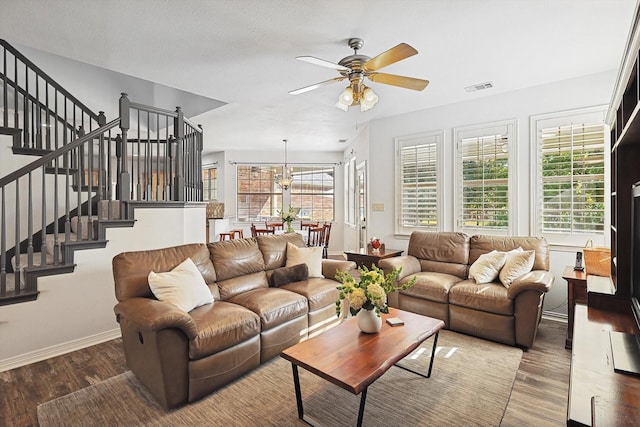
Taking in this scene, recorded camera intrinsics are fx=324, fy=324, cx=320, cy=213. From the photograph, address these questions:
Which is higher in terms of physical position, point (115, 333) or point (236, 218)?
point (236, 218)

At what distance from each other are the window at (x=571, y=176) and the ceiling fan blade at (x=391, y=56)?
8.49 feet

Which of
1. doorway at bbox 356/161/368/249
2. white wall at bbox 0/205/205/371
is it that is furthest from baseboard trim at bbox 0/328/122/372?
doorway at bbox 356/161/368/249

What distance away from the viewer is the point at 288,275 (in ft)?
11.5

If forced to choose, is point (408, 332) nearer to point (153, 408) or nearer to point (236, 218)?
point (153, 408)

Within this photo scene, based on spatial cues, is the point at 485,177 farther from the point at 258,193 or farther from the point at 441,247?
the point at 258,193

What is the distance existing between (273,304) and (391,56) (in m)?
2.19

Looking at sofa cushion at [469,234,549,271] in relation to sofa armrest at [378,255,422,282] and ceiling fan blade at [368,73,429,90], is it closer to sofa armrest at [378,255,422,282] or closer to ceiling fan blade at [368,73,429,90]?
sofa armrest at [378,255,422,282]

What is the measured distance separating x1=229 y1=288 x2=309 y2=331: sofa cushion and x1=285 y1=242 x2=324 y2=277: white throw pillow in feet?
2.03

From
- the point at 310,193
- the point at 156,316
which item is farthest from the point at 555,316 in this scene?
the point at 310,193

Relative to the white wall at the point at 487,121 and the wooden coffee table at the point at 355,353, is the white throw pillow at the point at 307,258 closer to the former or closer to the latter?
the wooden coffee table at the point at 355,353

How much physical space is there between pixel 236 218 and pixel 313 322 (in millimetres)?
6346

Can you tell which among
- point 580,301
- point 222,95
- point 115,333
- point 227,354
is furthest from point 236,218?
point 580,301

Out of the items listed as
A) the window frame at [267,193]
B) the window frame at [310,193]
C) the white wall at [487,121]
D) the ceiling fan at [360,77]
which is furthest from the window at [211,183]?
the ceiling fan at [360,77]

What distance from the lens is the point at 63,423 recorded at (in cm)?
199
